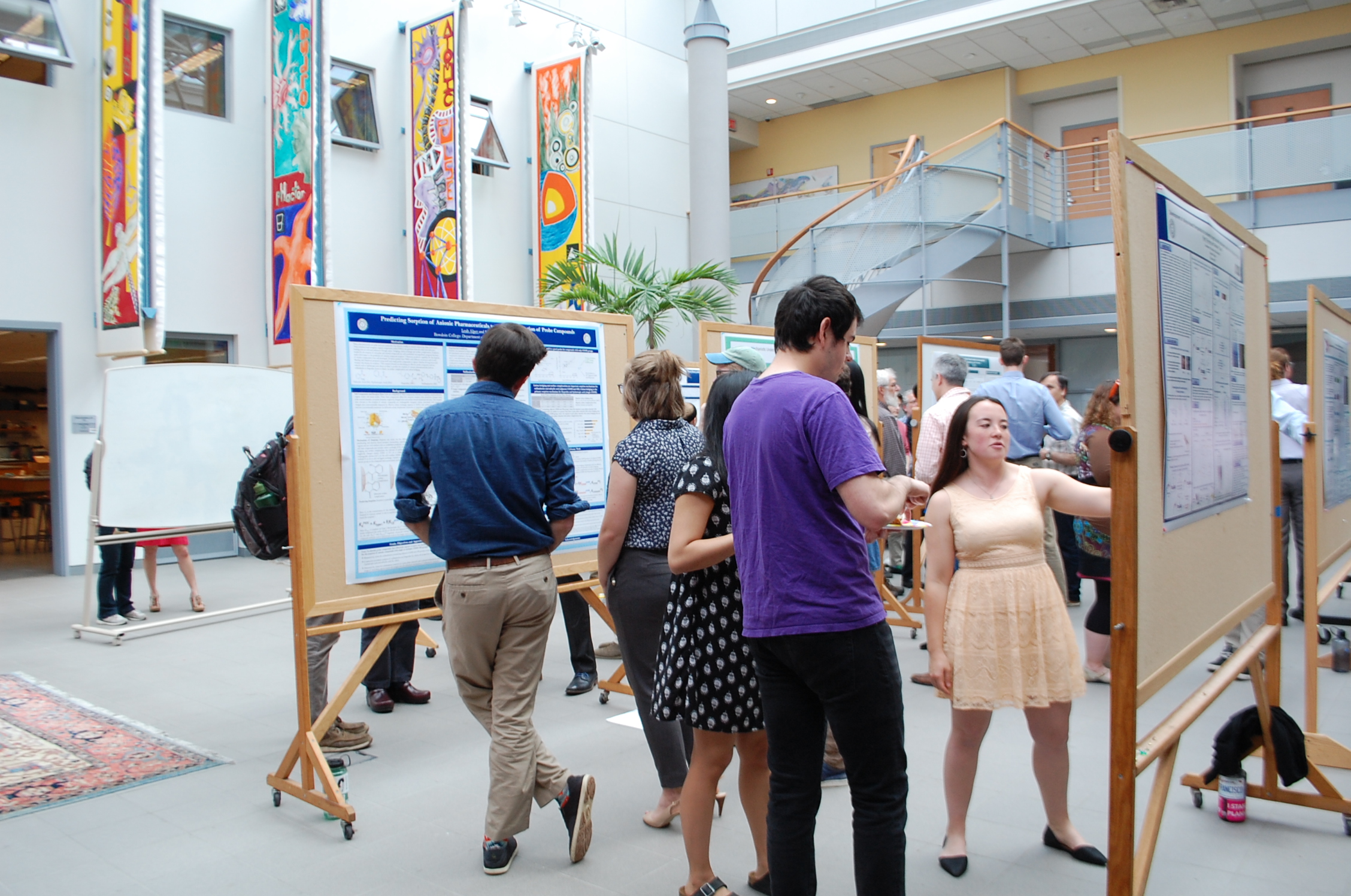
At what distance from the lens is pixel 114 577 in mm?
6582

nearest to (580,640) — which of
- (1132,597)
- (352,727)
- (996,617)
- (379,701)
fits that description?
(379,701)

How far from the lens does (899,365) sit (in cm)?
1633

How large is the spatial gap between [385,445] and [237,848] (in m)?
1.44

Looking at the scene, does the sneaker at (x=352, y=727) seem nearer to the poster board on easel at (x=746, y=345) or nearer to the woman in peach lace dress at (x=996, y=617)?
the poster board on easel at (x=746, y=345)

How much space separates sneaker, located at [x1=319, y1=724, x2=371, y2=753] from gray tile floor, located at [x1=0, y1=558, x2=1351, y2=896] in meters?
0.07

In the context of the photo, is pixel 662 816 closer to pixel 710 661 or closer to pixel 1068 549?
pixel 710 661

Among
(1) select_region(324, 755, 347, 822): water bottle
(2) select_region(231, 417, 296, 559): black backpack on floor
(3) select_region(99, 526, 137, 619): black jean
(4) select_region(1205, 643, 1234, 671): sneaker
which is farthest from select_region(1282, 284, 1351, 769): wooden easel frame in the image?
(3) select_region(99, 526, 137, 619): black jean

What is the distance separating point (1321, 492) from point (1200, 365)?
1822 millimetres

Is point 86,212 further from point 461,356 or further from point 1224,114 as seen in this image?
point 1224,114

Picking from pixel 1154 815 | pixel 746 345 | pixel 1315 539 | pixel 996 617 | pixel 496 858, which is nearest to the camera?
pixel 1154 815

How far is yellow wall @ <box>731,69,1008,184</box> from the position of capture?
17.0 meters

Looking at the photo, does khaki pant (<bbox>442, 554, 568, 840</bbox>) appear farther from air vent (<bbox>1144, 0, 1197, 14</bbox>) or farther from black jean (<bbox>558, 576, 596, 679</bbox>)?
air vent (<bbox>1144, 0, 1197, 14</bbox>)

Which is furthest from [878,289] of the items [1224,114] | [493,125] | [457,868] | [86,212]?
[457,868]

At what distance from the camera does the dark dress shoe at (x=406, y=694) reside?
4805mm
